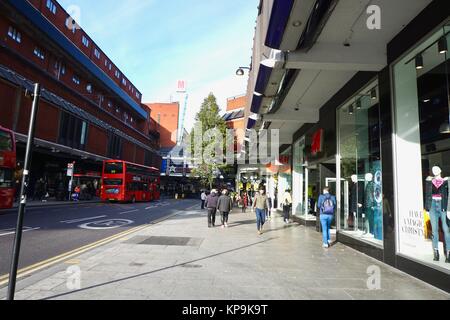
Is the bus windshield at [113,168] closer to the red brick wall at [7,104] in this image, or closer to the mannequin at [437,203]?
the red brick wall at [7,104]

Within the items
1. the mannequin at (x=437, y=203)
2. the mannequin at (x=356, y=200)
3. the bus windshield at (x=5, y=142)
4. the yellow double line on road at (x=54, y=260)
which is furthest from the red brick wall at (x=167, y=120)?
the mannequin at (x=437, y=203)

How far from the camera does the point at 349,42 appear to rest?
735 cm

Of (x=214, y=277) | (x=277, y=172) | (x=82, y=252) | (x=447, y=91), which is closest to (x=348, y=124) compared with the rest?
(x=447, y=91)

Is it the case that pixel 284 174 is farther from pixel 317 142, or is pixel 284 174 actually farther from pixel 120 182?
pixel 120 182

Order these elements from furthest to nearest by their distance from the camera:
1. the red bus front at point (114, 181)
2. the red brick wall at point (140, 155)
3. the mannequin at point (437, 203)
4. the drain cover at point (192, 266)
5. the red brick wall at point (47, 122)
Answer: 1. the red brick wall at point (140, 155)
2. the red brick wall at point (47, 122)
3. the red bus front at point (114, 181)
4. the drain cover at point (192, 266)
5. the mannequin at point (437, 203)

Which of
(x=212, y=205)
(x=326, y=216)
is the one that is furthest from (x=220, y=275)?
(x=212, y=205)

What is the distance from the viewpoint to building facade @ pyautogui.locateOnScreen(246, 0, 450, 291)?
5.97 meters

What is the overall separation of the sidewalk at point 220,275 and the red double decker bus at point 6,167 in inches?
348

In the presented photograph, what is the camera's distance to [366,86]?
8.59 m

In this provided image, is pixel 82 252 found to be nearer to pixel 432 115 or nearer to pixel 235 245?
pixel 235 245

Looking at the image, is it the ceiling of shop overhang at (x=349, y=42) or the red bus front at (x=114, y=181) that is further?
the red bus front at (x=114, y=181)

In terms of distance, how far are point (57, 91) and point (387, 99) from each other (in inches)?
1245

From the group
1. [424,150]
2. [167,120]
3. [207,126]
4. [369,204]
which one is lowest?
[369,204]

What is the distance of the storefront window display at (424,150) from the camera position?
19.8ft
